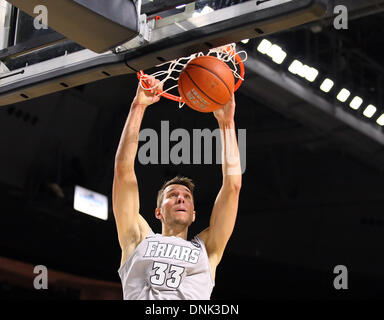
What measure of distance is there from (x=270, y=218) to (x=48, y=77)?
6.22m

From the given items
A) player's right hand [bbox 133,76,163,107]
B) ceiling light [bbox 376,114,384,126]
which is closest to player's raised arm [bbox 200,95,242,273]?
player's right hand [bbox 133,76,163,107]

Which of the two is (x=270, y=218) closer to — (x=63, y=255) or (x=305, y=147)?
(x=305, y=147)

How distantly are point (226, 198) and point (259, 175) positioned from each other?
5.53 metres

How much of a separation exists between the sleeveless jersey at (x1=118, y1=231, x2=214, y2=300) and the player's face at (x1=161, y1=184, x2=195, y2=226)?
0.39 feet

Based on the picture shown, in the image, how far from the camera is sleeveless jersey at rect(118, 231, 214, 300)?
10.3 feet

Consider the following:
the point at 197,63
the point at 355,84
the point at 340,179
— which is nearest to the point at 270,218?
the point at 340,179

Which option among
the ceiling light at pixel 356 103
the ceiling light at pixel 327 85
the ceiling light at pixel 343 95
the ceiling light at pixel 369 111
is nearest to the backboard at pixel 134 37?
the ceiling light at pixel 327 85

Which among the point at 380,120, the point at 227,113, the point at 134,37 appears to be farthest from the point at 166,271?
the point at 380,120

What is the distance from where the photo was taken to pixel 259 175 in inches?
350

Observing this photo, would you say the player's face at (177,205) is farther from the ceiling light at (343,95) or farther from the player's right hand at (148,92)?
the ceiling light at (343,95)

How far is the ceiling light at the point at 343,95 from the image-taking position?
6.35m

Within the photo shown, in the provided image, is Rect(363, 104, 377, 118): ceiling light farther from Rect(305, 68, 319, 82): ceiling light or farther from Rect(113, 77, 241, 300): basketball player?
Rect(113, 77, 241, 300): basketball player
